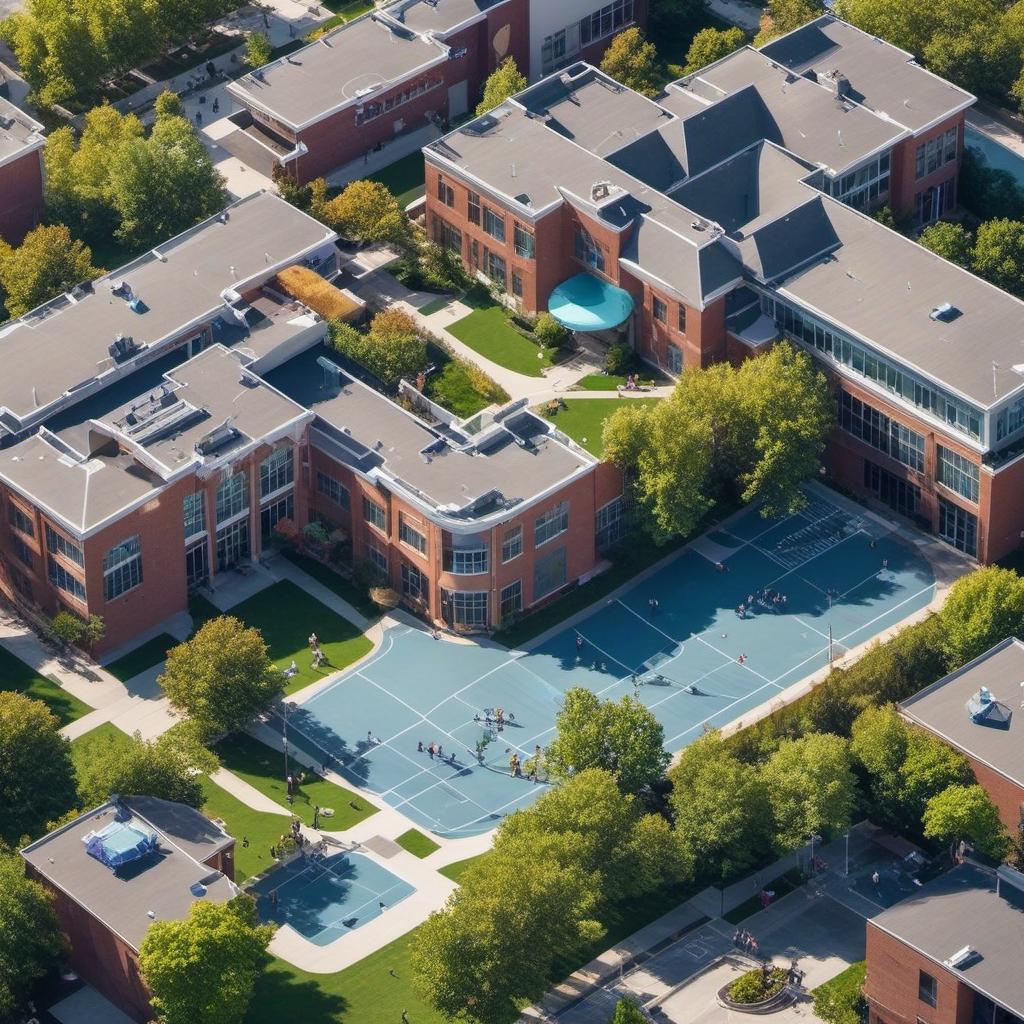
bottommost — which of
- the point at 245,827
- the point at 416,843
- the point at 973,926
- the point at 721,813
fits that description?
the point at 416,843

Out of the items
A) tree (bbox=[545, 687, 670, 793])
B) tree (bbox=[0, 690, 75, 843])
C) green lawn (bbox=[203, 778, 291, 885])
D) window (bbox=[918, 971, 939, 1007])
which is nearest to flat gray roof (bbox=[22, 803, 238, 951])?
tree (bbox=[0, 690, 75, 843])

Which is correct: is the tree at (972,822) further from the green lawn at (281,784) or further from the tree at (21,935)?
the tree at (21,935)

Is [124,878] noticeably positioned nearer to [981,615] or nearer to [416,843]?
[416,843]

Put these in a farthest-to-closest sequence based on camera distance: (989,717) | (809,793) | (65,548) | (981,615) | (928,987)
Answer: (65,548) → (981,615) → (989,717) → (809,793) → (928,987)

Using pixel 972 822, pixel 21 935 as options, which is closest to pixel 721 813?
pixel 972 822

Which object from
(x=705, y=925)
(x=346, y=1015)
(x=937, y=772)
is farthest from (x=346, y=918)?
(x=937, y=772)

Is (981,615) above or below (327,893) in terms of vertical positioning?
above
